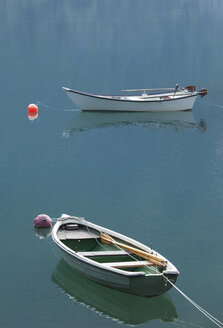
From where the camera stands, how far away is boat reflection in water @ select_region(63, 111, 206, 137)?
41875mm

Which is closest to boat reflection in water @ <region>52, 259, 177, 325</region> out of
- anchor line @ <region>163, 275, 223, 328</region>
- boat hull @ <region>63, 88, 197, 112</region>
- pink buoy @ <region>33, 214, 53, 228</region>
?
anchor line @ <region>163, 275, 223, 328</region>

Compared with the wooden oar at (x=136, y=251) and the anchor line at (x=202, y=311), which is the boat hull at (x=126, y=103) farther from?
the anchor line at (x=202, y=311)

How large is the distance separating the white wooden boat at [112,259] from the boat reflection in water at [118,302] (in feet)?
1.39

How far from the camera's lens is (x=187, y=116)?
4441 cm

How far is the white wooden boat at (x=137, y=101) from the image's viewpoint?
1711 inches

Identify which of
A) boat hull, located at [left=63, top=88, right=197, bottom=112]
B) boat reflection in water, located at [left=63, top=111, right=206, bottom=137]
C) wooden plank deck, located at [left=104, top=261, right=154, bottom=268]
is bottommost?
wooden plank deck, located at [left=104, top=261, right=154, bottom=268]

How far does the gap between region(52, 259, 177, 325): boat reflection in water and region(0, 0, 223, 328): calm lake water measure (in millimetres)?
37

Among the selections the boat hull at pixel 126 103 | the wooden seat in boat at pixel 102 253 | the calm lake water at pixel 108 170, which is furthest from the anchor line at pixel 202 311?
the boat hull at pixel 126 103

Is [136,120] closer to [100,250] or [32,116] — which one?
[32,116]

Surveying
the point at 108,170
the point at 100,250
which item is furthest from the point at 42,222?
the point at 108,170

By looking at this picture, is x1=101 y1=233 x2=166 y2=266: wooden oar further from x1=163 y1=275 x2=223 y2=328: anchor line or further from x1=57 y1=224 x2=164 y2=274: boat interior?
x1=163 y1=275 x2=223 y2=328: anchor line

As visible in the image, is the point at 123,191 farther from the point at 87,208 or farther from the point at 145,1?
the point at 145,1

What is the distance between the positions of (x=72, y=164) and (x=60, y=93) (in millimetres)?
16450

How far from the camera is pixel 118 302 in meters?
20.4
